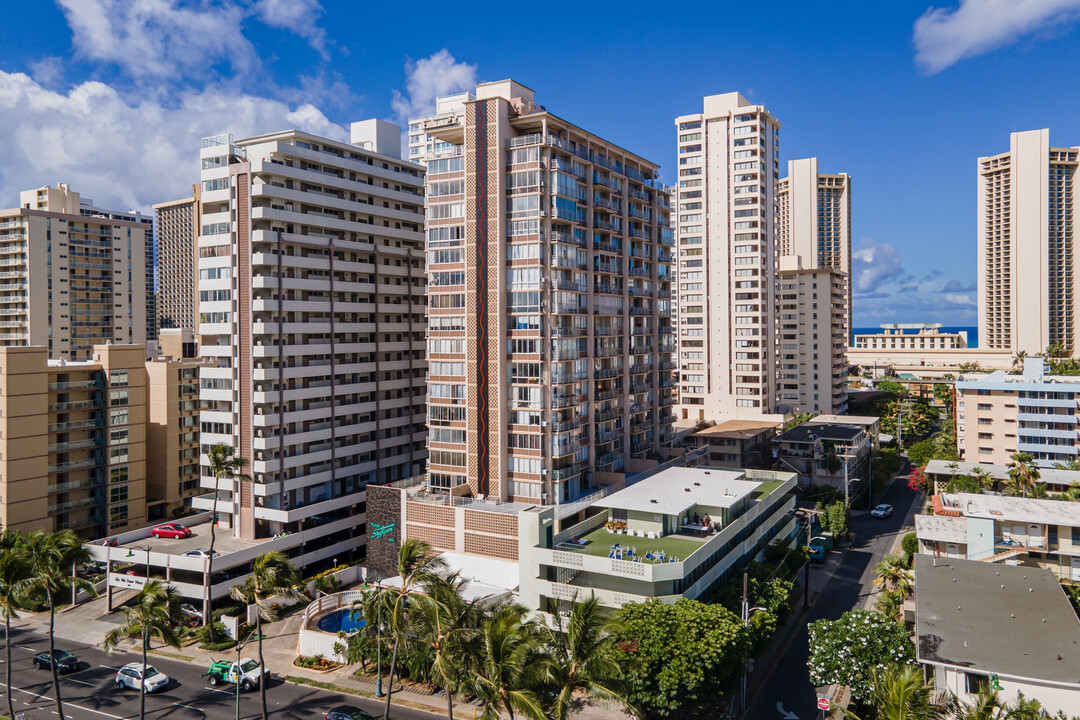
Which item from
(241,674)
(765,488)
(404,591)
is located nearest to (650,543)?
(765,488)

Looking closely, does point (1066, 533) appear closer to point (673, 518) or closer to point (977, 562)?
point (977, 562)

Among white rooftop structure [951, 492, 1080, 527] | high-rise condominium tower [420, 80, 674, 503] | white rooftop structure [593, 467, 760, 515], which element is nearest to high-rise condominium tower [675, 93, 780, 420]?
white rooftop structure [593, 467, 760, 515]

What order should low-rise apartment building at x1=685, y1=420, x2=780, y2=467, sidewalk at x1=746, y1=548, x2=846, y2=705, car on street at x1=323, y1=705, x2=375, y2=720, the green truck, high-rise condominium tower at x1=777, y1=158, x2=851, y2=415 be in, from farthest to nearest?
high-rise condominium tower at x1=777, y1=158, x2=851, y2=415
low-rise apartment building at x1=685, y1=420, x2=780, y2=467
sidewalk at x1=746, y1=548, x2=846, y2=705
the green truck
car on street at x1=323, y1=705, x2=375, y2=720

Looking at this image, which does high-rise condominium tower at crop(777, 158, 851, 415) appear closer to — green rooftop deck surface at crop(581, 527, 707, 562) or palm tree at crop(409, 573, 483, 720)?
green rooftop deck surface at crop(581, 527, 707, 562)

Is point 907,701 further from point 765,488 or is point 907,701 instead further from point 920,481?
point 920,481

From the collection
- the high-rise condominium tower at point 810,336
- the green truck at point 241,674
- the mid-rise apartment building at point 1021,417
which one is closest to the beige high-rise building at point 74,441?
the green truck at point 241,674

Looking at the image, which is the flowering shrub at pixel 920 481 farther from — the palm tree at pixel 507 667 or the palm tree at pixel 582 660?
the palm tree at pixel 507 667
